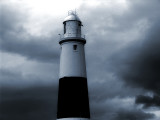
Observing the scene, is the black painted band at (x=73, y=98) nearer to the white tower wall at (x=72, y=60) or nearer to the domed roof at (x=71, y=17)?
the white tower wall at (x=72, y=60)

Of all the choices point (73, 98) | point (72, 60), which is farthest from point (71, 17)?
point (73, 98)

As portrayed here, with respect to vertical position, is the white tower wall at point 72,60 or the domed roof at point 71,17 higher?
the domed roof at point 71,17

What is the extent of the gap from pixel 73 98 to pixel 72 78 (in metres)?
2.05

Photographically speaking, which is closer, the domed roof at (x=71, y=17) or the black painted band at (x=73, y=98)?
the black painted band at (x=73, y=98)

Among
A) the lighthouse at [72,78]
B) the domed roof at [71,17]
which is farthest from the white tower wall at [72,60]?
the domed roof at [71,17]

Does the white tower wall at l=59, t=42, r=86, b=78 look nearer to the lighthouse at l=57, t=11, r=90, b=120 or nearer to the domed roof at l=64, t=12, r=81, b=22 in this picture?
the lighthouse at l=57, t=11, r=90, b=120

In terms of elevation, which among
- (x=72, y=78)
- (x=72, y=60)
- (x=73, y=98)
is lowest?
(x=73, y=98)

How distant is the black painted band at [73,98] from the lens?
127ft

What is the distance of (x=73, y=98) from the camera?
3891 cm

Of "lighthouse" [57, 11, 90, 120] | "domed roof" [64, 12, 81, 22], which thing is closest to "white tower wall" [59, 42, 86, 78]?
"lighthouse" [57, 11, 90, 120]

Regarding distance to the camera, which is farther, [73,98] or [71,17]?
[71,17]

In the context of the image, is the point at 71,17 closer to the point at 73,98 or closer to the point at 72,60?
the point at 72,60

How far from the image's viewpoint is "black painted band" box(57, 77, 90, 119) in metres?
38.7

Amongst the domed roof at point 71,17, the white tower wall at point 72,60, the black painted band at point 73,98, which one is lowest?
the black painted band at point 73,98
